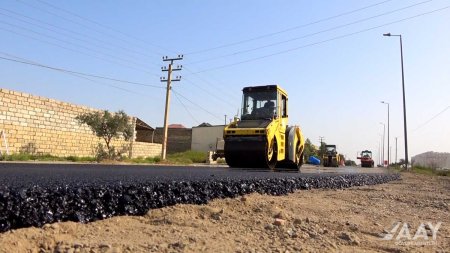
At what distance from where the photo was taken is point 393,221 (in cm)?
438

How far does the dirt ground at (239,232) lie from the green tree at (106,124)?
18.8 m

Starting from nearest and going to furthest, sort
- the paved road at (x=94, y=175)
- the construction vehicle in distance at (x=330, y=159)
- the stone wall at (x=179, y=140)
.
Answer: the paved road at (x=94, y=175) → the construction vehicle in distance at (x=330, y=159) → the stone wall at (x=179, y=140)

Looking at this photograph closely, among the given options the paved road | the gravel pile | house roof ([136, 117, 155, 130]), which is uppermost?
house roof ([136, 117, 155, 130])

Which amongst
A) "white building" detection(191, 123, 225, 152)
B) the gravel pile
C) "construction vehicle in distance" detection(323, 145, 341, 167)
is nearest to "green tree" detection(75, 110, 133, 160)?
the gravel pile

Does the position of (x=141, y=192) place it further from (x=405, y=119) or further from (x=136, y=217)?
(x=405, y=119)

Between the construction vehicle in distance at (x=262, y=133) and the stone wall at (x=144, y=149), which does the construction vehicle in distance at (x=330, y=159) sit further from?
the construction vehicle in distance at (x=262, y=133)

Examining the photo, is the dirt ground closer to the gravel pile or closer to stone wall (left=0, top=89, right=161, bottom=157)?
the gravel pile

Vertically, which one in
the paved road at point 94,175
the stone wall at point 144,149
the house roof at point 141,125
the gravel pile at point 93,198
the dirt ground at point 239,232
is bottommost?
the dirt ground at point 239,232

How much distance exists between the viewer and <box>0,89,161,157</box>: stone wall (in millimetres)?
18656

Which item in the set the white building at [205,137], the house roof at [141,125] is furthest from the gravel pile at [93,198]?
the white building at [205,137]

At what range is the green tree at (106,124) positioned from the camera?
22.1 meters

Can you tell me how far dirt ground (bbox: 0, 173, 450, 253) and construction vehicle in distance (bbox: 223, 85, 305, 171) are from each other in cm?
633

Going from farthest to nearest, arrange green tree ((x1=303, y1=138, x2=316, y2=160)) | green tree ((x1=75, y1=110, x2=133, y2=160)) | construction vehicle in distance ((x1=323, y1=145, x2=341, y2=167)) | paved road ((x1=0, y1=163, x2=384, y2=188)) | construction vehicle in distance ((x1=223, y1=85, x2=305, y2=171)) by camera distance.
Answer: green tree ((x1=303, y1=138, x2=316, y2=160)) < construction vehicle in distance ((x1=323, y1=145, x2=341, y2=167)) < green tree ((x1=75, y1=110, x2=133, y2=160)) < construction vehicle in distance ((x1=223, y1=85, x2=305, y2=171)) < paved road ((x1=0, y1=163, x2=384, y2=188))

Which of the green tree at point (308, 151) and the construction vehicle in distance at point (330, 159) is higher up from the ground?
the green tree at point (308, 151)
